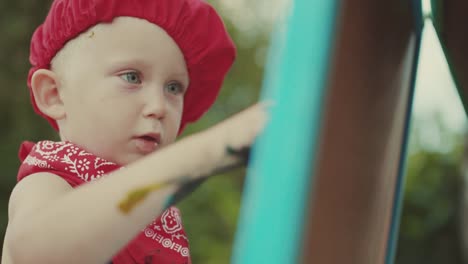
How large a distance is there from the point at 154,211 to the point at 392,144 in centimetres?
29

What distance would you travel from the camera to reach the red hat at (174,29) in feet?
3.08

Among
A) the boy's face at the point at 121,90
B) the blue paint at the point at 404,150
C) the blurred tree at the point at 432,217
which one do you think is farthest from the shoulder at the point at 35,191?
the blurred tree at the point at 432,217

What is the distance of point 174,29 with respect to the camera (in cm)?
96

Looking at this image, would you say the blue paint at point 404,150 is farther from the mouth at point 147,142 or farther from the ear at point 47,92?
the ear at point 47,92

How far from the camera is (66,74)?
959 mm

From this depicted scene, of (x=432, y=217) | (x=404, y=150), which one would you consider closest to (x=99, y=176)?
(x=404, y=150)

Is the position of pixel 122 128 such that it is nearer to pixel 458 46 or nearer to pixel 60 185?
pixel 60 185

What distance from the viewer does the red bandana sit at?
86 cm

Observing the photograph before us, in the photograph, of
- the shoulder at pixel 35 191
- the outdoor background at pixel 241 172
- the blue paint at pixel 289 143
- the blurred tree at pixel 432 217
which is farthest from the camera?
the blurred tree at pixel 432 217

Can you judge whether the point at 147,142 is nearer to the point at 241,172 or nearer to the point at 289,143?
the point at 289,143

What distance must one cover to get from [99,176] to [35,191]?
112 mm

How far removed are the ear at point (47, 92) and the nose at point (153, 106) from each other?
0.41 ft

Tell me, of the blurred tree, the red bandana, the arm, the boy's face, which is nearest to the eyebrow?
the boy's face

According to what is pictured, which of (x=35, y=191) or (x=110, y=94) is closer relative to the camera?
(x=35, y=191)
